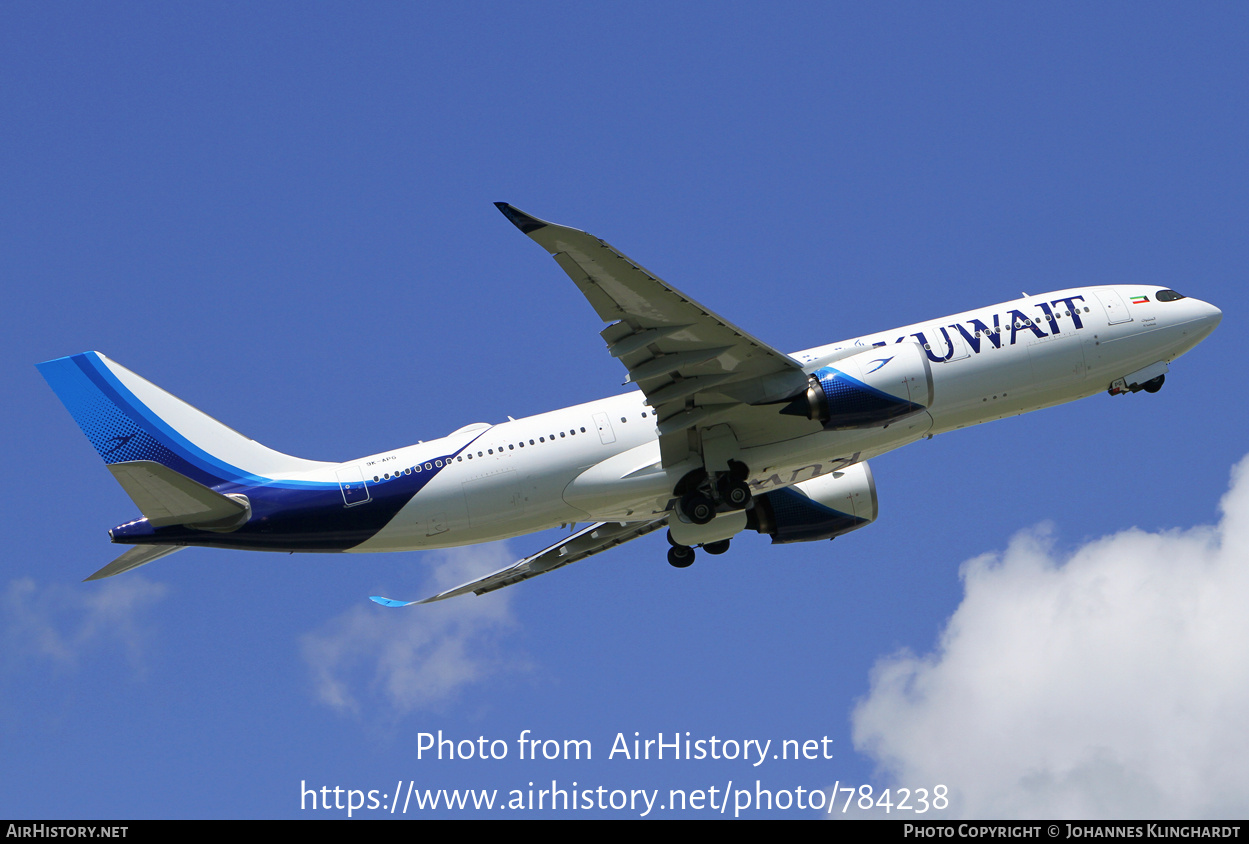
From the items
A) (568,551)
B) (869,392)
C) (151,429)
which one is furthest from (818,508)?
(151,429)

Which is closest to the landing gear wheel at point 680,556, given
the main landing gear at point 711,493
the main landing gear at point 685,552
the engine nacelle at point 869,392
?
the main landing gear at point 685,552

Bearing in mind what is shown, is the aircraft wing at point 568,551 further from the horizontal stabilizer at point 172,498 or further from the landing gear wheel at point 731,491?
the horizontal stabilizer at point 172,498

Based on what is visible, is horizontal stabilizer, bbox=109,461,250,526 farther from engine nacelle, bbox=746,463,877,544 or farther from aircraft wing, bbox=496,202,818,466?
engine nacelle, bbox=746,463,877,544

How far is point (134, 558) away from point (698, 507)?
565 inches

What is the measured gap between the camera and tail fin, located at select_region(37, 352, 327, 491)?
3016 cm

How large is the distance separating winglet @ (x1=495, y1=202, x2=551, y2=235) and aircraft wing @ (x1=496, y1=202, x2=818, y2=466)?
59cm

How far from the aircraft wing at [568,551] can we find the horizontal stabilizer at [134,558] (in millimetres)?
9379

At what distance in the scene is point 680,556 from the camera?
36.2 metres

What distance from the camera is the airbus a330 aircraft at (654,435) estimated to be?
29.4 metres

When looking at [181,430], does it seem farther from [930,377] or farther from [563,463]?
[930,377]

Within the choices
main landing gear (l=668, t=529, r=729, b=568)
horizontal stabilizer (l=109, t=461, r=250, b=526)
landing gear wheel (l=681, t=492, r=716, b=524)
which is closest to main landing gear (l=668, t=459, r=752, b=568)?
landing gear wheel (l=681, t=492, r=716, b=524)
